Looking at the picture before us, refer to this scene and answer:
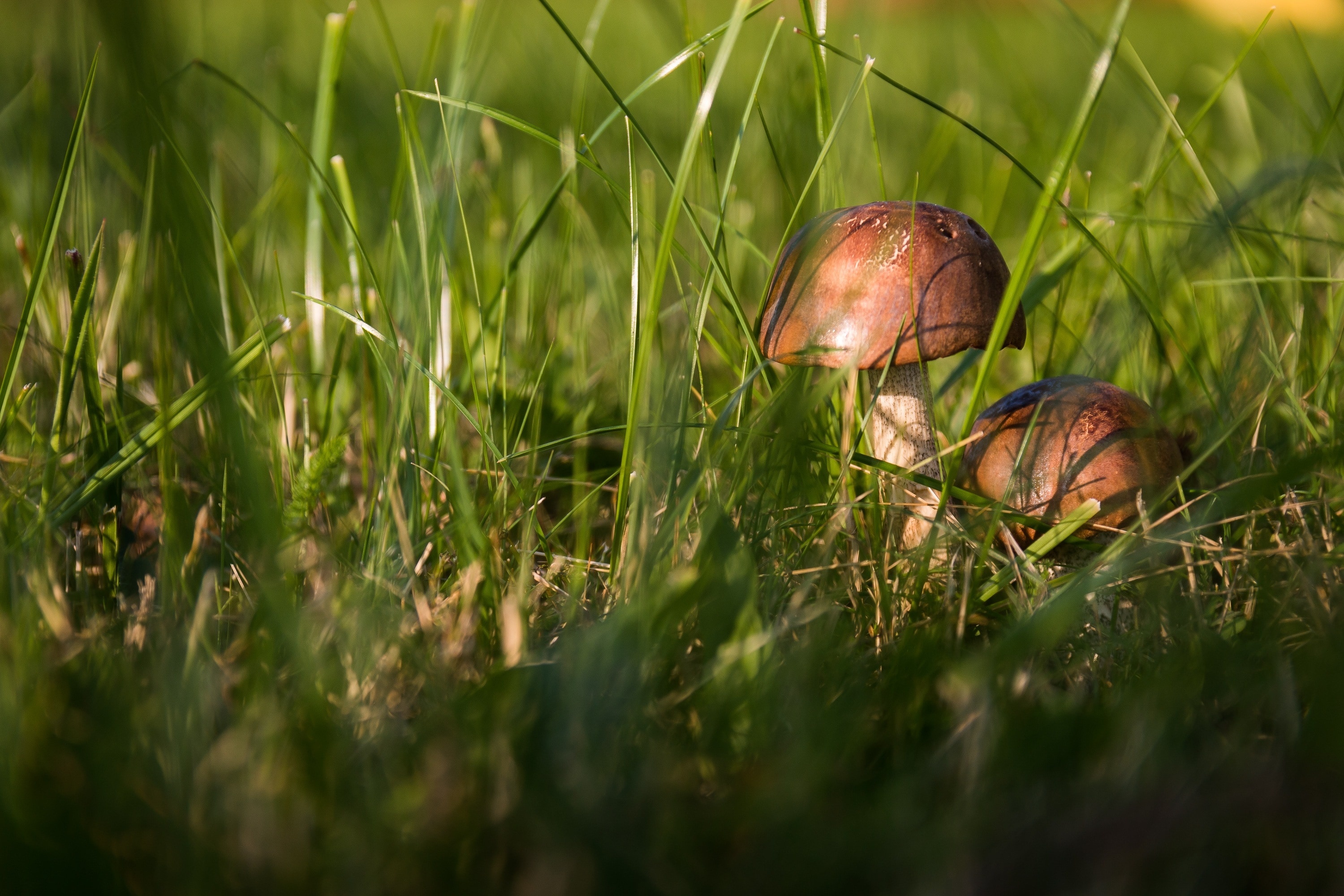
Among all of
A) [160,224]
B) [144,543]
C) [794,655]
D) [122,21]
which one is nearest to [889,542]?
[794,655]

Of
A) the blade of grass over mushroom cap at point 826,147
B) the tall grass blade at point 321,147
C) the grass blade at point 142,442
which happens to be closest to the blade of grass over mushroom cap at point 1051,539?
the blade of grass over mushroom cap at point 826,147

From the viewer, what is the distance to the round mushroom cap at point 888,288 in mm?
1417

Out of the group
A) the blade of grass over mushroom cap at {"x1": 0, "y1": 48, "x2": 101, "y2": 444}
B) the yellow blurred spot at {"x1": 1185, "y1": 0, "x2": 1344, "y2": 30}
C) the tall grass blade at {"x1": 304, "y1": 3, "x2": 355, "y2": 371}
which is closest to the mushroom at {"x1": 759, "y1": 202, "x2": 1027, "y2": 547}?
the yellow blurred spot at {"x1": 1185, "y1": 0, "x2": 1344, "y2": 30}

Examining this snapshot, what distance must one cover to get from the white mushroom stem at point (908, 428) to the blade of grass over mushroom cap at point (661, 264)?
0.54m

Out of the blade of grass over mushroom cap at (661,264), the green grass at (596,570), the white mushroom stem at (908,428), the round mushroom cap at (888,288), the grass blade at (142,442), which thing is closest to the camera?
the green grass at (596,570)

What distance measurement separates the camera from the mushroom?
1.42 meters

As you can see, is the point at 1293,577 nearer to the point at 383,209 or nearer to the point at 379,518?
the point at 379,518

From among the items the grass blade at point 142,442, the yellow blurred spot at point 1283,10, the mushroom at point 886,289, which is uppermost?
the yellow blurred spot at point 1283,10

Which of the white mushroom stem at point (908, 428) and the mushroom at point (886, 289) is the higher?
the mushroom at point (886, 289)

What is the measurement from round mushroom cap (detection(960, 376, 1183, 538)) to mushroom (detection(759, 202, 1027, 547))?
15 centimetres

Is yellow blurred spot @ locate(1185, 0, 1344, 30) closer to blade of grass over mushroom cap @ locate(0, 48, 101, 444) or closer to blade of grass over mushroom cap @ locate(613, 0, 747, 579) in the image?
blade of grass over mushroom cap @ locate(613, 0, 747, 579)

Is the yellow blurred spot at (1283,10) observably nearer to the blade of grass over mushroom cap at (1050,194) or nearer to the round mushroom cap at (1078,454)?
the blade of grass over mushroom cap at (1050,194)

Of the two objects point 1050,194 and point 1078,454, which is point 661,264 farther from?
point 1078,454

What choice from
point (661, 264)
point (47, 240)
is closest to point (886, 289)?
point (661, 264)
